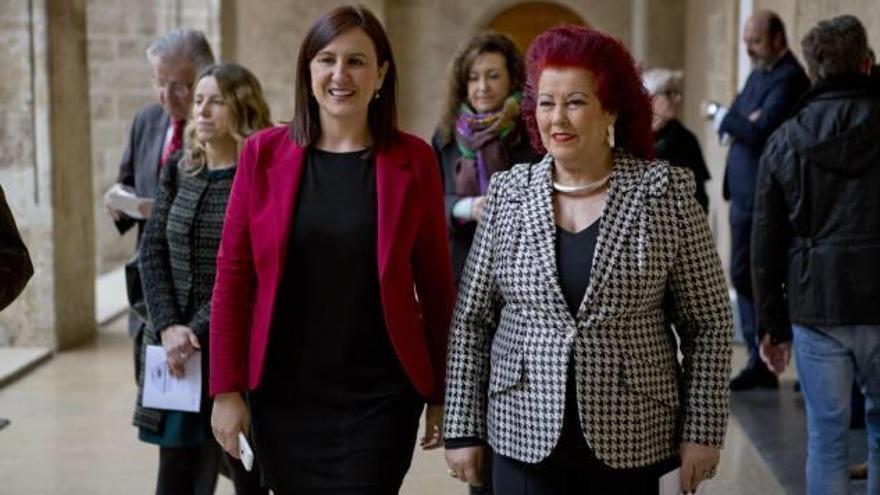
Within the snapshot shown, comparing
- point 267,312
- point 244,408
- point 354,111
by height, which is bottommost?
point 244,408

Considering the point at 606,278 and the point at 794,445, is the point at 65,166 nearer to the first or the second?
the point at 794,445

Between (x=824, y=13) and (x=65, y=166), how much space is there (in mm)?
4380

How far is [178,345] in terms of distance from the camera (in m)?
3.83

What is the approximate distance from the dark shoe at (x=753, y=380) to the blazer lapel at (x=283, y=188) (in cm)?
446

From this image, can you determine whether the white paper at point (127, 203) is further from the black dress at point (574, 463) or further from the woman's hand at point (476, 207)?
the black dress at point (574, 463)

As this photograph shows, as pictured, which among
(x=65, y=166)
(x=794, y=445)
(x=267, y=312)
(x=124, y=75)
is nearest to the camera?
(x=267, y=312)

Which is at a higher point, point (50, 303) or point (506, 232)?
point (506, 232)

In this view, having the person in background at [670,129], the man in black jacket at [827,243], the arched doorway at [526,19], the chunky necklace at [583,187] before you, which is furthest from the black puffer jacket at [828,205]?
the arched doorway at [526,19]

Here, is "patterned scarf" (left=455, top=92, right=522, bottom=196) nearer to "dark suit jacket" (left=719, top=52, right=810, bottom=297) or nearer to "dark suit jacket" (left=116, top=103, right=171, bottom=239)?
"dark suit jacket" (left=116, top=103, right=171, bottom=239)

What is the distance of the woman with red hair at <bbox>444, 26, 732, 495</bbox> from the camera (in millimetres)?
2760

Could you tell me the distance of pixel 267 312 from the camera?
3.05 meters

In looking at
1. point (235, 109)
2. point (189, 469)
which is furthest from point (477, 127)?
point (189, 469)

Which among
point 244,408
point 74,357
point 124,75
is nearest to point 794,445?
point 244,408

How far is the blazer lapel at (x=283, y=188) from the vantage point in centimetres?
303
